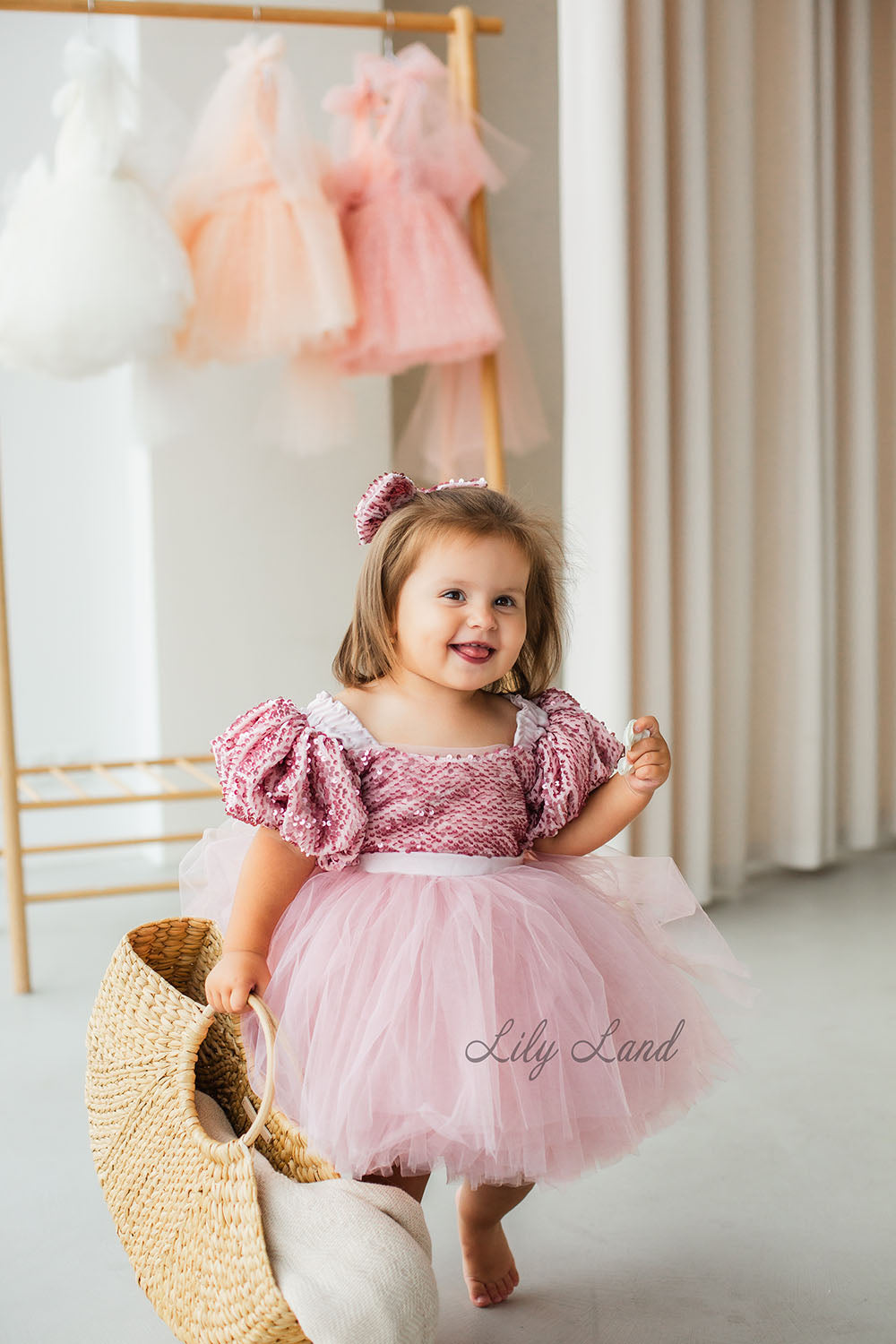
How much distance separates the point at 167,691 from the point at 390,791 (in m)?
1.74

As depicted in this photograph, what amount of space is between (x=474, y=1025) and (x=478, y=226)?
1.57 metres

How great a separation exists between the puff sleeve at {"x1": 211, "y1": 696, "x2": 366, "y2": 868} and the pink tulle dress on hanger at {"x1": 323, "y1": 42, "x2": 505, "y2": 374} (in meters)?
1.12

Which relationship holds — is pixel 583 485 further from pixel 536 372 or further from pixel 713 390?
pixel 536 372

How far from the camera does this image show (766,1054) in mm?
1806

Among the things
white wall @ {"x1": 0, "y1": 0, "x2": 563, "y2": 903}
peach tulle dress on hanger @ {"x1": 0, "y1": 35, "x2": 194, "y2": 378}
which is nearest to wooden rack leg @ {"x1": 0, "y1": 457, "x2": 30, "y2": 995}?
peach tulle dress on hanger @ {"x1": 0, "y1": 35, "x2": 194, "y2": 378}

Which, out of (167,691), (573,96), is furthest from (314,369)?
(167,691)

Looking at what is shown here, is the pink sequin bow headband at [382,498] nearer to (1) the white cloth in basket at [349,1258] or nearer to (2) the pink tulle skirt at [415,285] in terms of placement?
(1) the white cloth in basket at [349,1258]

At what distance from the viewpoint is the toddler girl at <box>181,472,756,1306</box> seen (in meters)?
1.02

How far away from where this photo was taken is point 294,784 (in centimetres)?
112

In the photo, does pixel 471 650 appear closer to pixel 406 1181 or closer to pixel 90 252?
pixel 406 1181

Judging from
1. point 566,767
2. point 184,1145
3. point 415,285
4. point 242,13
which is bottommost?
point 184,1145

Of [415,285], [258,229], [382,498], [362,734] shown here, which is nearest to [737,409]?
[415,285]

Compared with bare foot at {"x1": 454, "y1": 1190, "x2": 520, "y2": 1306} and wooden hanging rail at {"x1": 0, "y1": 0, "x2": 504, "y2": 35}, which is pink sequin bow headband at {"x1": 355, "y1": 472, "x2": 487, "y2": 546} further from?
wooden hanging rail at {"x1": 0, "y1": 0, "x2": 504, "y2": 35}

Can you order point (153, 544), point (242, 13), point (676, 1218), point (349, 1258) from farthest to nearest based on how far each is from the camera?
1. point (153, 544)
2. point (242, 13)
3. point (676, 1218)
4. point (349, 1258)
